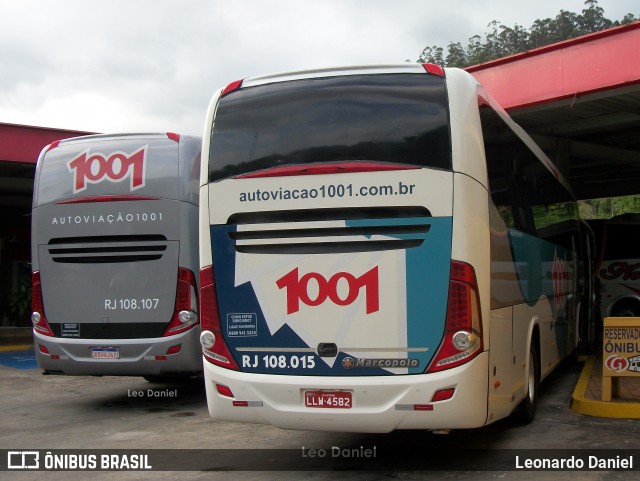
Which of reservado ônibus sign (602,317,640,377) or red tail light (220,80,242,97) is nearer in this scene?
red tail light (220,80,242,97)

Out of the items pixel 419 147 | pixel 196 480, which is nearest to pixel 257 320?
pixel 196 480

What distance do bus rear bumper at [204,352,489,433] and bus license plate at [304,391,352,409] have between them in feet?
0.11

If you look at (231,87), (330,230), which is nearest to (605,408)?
(330,230)

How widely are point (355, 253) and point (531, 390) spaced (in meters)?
3.58

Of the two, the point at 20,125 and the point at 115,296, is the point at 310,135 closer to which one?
the point at 115,296

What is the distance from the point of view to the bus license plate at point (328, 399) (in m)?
6.19

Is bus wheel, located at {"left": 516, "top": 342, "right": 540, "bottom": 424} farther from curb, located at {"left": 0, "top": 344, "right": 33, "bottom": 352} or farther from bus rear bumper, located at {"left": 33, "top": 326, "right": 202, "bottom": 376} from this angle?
curb, located at {"left": 0, "top": 344, "right": 33, "bottom": 352}

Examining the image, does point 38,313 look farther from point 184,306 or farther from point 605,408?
point 605,408

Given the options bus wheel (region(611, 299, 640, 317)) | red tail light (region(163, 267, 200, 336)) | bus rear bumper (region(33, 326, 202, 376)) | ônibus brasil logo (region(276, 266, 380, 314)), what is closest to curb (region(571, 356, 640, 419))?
ônibus brasil logo (region(276, 266, 380, 314))

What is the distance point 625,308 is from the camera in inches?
732

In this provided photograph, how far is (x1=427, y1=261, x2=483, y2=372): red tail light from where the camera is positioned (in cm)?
606

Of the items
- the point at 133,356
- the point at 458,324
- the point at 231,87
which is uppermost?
the point at 231,87

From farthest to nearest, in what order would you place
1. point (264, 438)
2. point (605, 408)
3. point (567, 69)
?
point (567, 69)
point (605, 408)
point (264, 438)

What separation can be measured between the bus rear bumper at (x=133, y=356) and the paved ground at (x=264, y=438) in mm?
612
